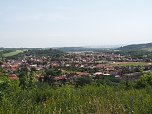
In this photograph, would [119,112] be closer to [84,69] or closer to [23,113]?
[23,113]

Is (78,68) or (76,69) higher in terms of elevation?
(78,68)

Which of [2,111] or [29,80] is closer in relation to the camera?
[2,111]

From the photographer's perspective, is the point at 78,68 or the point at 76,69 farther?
the point at 78,68

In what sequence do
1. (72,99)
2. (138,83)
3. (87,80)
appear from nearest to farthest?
(72,99) → (138,83) → (87,80)

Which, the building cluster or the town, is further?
the building cluster

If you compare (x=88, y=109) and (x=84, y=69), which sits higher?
(x=88, y=109)

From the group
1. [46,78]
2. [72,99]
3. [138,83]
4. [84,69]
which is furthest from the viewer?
[84,69]

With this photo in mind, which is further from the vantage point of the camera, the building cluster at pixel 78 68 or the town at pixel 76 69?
the building cluster at pixel 78 68

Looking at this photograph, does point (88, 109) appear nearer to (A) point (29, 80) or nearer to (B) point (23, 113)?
(B) point (23, 113)

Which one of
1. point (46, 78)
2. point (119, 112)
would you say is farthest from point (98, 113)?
point (46, 78)
